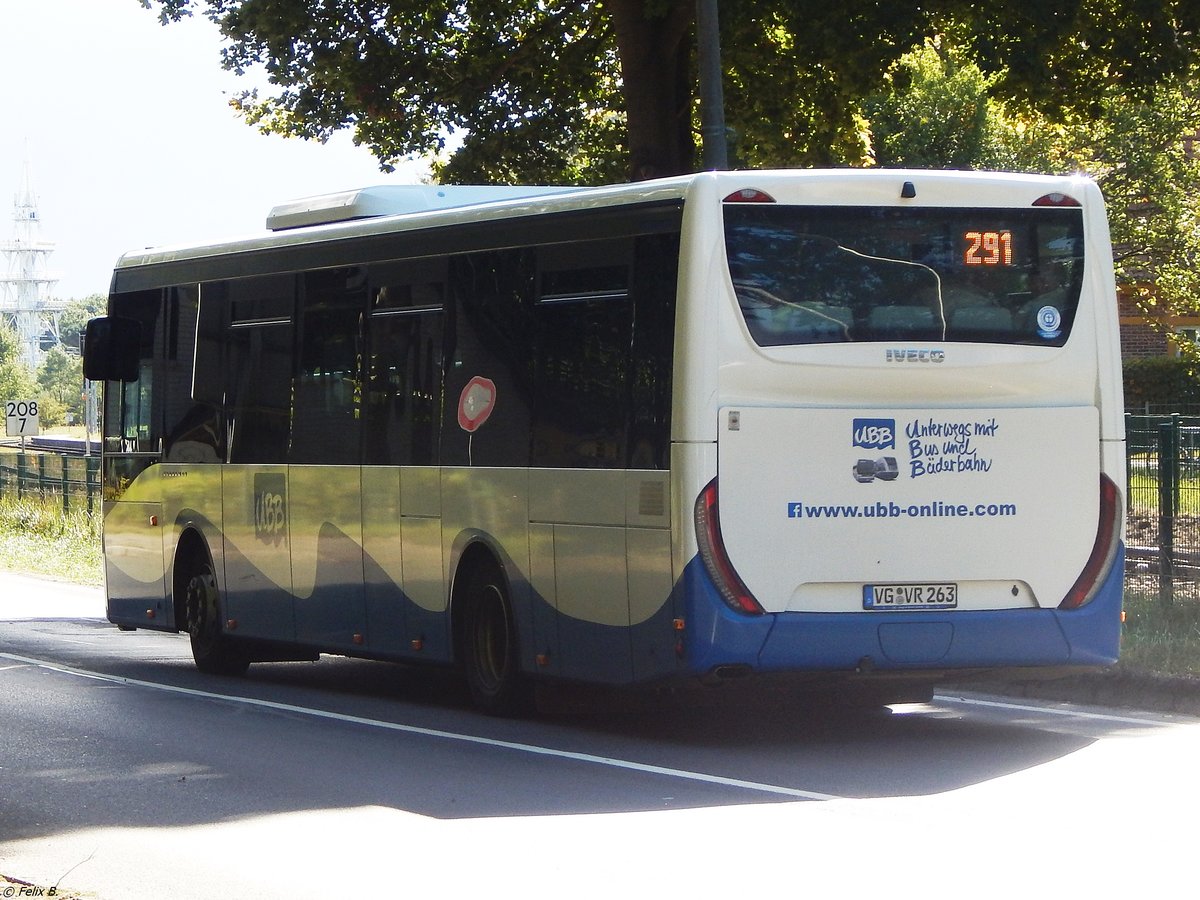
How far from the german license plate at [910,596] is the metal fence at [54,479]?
29450 millimetres

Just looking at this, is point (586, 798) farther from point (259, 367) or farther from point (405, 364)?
point (259, 367)

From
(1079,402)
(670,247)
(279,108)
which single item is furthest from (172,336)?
(279,108)

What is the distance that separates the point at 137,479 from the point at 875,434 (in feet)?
26.2

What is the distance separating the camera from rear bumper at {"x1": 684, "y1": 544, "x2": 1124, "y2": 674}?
1054cm

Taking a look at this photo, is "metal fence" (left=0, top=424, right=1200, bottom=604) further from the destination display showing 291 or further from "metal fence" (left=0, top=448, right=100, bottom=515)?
"metal fence" (left=0, top=448, right=100, bottom=515)

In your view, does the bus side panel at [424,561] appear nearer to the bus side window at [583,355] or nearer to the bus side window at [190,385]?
the bus side window at [583,355]

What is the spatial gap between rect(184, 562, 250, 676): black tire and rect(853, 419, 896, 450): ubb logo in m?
6.63

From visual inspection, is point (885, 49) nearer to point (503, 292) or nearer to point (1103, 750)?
point (503, 292)

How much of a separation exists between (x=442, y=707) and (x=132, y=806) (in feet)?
13.1

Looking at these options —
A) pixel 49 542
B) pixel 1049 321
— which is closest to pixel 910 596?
pixel 1049 321

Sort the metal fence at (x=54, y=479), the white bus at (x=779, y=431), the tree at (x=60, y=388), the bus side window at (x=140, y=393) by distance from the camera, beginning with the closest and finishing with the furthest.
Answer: the white bus at (x=779, y=431), the bus side window at (x=140, y=393), the metal fence at (x=54, y=479), the tree at (x=60, y=388)

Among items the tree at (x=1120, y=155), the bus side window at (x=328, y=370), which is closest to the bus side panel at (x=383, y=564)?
the bus side window at (x=328, y=370)

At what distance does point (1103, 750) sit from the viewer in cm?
1091

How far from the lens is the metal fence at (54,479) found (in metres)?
40.9
